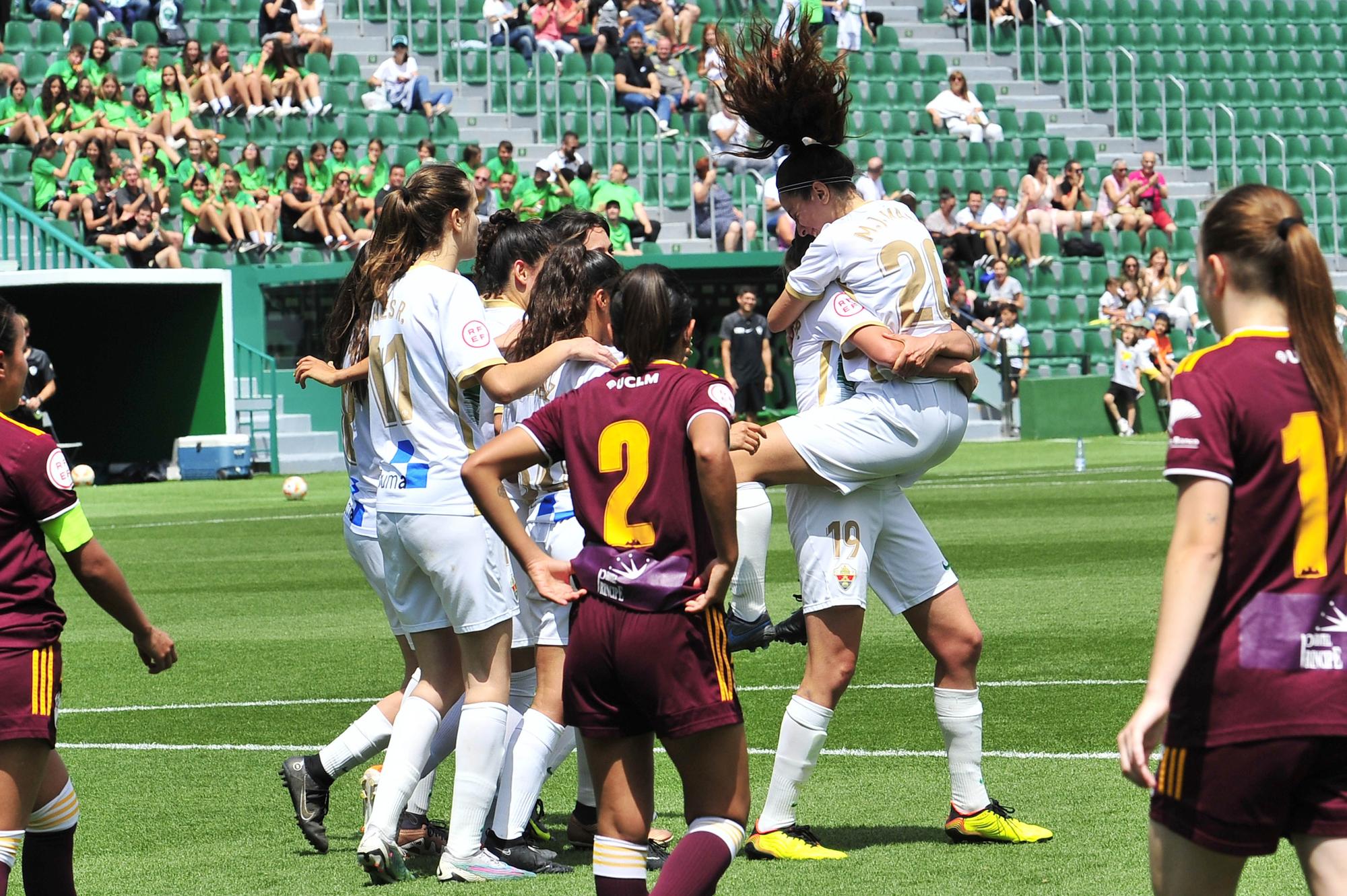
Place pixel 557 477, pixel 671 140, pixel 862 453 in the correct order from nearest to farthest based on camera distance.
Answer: pixel 862 453
pixel 557 477
pixel 671 140

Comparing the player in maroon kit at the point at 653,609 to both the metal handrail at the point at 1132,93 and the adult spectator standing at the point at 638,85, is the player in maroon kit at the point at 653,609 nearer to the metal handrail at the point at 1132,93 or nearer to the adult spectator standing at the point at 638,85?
the adult spectator standing at the point at 638,85

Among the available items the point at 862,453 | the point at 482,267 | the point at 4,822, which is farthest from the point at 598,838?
the point at 482,267

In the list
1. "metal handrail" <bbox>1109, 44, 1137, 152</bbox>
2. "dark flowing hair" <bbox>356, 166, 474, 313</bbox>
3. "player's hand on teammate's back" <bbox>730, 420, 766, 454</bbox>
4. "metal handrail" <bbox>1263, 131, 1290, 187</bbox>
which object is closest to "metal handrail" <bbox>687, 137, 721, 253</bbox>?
"metal handrail" <bbox>1109, 44, 1137, 152</bbox>

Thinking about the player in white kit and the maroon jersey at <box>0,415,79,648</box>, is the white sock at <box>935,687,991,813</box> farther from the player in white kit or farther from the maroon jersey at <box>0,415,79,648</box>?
the maroon jersey at <box>0,415,79,648</box>

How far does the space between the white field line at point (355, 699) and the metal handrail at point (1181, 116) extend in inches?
1011

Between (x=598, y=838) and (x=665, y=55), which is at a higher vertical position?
(x=665, y=55)

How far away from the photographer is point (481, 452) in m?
4.23

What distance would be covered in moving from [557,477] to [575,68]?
78.3 ft

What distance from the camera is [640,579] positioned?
13.1 ft

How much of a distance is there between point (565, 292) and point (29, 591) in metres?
2.00

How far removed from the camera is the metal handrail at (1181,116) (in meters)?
32.0

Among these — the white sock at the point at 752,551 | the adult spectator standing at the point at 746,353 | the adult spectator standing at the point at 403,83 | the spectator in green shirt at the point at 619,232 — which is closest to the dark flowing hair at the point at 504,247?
the white sock at the point at 752,551

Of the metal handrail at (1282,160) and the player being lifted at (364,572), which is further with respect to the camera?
the metal handrail at (1282,160)

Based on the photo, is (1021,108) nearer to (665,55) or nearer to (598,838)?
(665,55)
